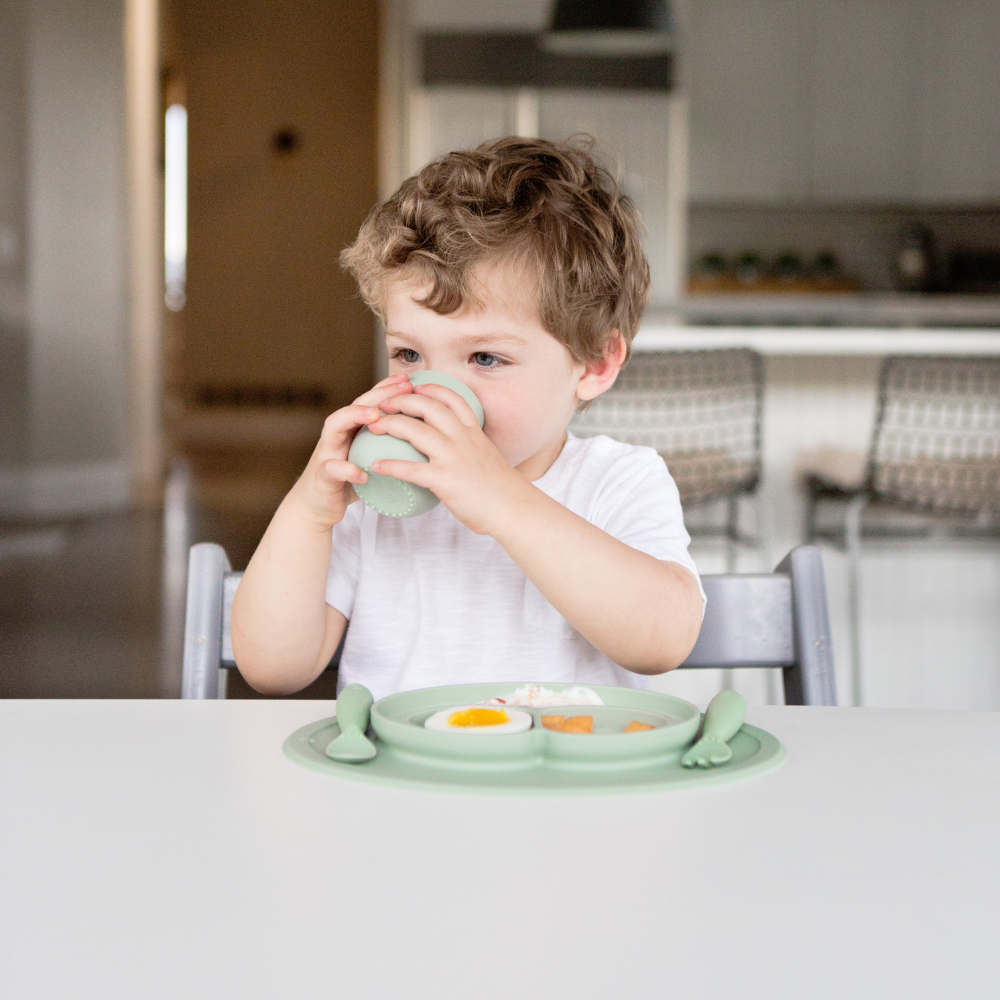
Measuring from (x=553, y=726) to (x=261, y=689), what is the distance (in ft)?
1.10

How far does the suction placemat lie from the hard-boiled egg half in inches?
0.4

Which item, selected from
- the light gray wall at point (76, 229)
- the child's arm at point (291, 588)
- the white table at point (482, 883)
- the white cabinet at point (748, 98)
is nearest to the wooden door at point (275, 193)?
the light gray wall at point (76, 229)

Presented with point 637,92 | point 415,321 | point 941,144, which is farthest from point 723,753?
point 941,144

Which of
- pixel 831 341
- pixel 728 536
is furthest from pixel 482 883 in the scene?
pixel 831 341

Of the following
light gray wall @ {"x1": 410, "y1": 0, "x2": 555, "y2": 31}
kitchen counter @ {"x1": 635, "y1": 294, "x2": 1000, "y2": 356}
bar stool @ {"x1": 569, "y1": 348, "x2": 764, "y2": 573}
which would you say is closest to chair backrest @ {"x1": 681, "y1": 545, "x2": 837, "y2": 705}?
bar stool @ {"x1": 569, "y1": 348, "x2": 764, "y2": 573}

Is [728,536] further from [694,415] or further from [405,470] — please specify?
[405,470]

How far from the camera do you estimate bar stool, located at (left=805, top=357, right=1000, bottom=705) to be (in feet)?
7.29

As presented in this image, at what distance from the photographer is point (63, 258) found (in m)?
5.28

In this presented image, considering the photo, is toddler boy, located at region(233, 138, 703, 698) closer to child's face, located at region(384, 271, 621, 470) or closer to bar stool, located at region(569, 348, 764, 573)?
child's face, located at region(384, 271, 621, 470)

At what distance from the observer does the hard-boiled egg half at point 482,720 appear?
0.54 meters

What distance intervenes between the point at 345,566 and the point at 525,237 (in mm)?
289

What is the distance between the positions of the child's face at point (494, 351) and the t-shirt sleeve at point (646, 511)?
3.7 inches

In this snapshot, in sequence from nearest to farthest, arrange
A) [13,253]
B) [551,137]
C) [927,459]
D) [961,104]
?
[927,459] < [13,253] < [551,137] < [961,104]

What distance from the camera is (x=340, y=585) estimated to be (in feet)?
2.89
